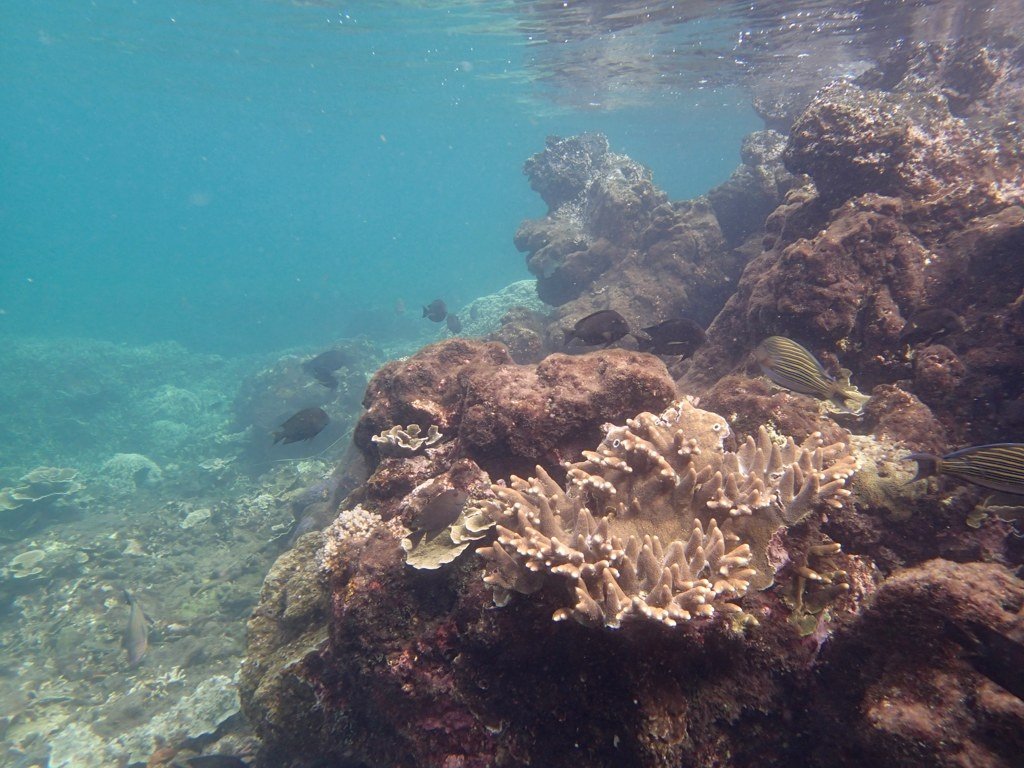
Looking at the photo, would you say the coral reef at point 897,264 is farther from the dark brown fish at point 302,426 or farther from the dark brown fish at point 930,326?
the dark brown fish at point 302,426

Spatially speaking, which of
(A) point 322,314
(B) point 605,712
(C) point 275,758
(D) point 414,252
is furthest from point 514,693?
(D) point 414,252

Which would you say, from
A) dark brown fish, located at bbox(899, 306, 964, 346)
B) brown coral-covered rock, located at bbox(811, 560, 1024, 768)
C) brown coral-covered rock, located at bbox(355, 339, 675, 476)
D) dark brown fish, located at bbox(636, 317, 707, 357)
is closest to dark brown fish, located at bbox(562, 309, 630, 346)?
dark brown fish, located at bbox(636, 317, 707, 357)

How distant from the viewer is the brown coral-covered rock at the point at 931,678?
2.15 meters

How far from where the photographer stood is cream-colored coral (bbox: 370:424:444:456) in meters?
4.88

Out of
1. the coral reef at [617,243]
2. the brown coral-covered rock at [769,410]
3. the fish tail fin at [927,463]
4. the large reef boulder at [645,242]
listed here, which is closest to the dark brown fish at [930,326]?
the brown coral-covered rock at [769,410]

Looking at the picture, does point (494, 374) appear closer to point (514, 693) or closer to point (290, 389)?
point (514, 693)

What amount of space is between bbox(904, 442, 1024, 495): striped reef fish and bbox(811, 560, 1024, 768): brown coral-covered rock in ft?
1.57

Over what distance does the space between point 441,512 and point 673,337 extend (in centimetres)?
316

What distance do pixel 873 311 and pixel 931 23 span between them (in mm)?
21369

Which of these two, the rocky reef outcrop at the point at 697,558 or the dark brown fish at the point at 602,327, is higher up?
the dark brown fish at the point at 602,327

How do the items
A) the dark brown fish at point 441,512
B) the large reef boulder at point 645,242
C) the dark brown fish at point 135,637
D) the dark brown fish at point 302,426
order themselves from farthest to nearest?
the large reef boulder at point 645,242 < the dark brown fish at point 135,637 < the dark brown fish at point 302,426 < the dark brown fish at point 441,512

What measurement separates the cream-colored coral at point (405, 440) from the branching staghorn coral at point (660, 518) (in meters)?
1.59

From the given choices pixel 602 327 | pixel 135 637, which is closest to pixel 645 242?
pixel 602 327

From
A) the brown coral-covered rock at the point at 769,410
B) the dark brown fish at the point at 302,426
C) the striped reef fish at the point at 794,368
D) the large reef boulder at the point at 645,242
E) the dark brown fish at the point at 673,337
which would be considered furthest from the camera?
the large reef boulder at the point at 645,242
